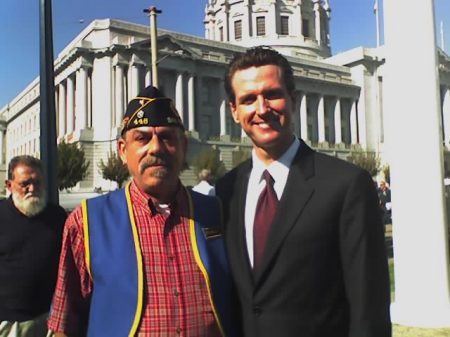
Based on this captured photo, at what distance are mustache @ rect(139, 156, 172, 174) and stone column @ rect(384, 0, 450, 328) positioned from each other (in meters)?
4.23

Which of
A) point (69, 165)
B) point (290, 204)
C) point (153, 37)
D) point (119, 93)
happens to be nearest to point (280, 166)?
point (290, 204)

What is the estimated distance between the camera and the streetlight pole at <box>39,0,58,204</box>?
5395 millimetres

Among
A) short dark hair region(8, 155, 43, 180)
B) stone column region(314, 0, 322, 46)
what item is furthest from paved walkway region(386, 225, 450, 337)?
stone column region(314, 0, 322, 46)

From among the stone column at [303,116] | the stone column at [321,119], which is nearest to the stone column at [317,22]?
the stone column at [321,119]

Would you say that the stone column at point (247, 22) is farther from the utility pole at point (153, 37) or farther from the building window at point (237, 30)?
the utility pole at point (153, 37)

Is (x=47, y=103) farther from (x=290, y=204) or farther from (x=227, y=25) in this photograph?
(x=227, y=25)

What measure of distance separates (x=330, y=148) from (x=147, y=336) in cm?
6772

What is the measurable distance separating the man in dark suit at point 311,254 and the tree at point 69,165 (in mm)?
43288

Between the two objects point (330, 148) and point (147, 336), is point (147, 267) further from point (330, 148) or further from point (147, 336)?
point (330, 148)

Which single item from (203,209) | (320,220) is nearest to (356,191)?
(320,220)

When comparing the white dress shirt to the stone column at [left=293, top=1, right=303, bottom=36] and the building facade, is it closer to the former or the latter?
the building facade

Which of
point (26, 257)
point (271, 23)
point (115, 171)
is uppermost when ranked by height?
point (271, 23)

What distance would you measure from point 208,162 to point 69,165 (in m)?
11.9

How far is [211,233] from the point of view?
88.0 inches
